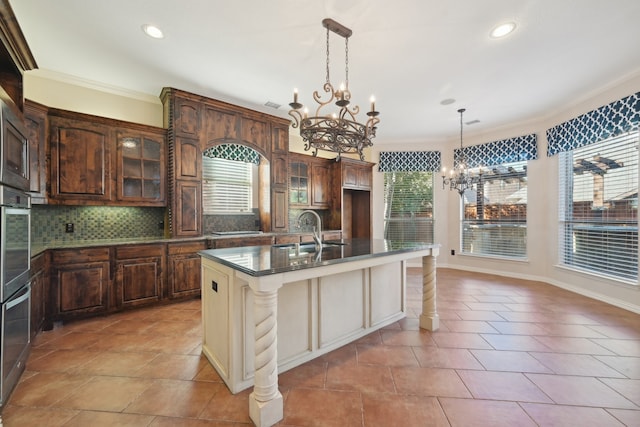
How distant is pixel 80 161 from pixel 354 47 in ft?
11.1

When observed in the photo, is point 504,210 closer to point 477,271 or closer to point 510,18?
point 477,271

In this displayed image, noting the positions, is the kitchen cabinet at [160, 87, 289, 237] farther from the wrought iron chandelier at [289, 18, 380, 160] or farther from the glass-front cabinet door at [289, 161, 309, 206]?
the wrought iron chandelier at [289, 18, 380, 160]

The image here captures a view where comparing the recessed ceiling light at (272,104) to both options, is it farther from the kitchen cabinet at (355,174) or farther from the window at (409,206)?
the window at (409,206)

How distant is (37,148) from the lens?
2.80 metres

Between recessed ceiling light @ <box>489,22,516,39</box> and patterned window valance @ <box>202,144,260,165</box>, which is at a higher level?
recessed ceiling light @ <box>489,22,516,39</box>

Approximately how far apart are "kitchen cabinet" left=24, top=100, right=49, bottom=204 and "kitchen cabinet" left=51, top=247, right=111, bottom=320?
2.19 ft

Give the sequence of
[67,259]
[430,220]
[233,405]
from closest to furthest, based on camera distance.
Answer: [233,405]
[67,259]
[430,220]

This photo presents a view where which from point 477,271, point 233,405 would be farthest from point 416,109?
point 233,405

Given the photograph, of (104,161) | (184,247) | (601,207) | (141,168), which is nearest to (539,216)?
(601,207)

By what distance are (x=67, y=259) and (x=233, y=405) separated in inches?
100

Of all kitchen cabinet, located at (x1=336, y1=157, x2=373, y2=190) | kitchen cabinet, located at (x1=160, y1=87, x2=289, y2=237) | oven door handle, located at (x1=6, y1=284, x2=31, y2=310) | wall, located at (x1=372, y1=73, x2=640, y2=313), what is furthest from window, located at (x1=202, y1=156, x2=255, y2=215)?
wall, located at (x1=372, y1=73, x2=640, y2=313)

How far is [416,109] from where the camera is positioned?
14.5ft

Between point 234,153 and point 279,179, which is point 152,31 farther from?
point 279,179

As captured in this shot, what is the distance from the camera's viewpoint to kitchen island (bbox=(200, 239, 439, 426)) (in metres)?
1.54
